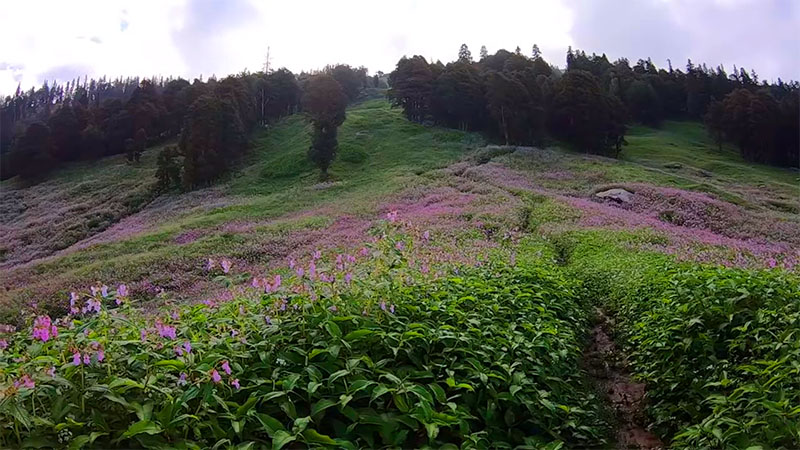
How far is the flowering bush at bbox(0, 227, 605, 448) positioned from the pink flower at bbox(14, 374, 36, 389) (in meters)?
0.01

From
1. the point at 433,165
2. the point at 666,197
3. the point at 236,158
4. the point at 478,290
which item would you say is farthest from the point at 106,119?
A: the point at 478,290

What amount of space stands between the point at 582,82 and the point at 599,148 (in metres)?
8.15

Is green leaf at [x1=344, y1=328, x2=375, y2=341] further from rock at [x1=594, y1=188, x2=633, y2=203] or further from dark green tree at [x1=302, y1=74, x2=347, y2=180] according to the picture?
dark green tree at [x1=302, y1=74, x2=347, y2=180]

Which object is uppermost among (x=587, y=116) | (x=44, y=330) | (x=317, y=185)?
(x=587, y=116)

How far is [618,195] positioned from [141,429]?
33.0m

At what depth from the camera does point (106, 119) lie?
71.2 meters

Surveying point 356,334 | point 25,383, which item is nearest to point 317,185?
point 356,334

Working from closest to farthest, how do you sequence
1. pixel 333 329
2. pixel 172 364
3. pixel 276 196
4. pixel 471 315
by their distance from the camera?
pixel 172 364 → pixel 333 329 → pixel 471 315 → pixel 276 196

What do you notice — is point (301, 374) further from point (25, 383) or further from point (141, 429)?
point (25, 383)

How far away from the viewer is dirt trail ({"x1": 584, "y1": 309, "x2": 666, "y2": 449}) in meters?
6.07

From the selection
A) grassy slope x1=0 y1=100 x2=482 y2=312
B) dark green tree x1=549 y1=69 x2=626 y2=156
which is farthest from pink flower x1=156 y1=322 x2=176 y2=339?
dark green tree x1=549 y1=69 x2=626 y2=156

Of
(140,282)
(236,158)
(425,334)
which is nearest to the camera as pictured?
(425,334)

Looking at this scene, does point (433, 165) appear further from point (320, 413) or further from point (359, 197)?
point (320, 413)

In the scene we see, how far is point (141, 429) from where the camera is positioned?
3.44m
